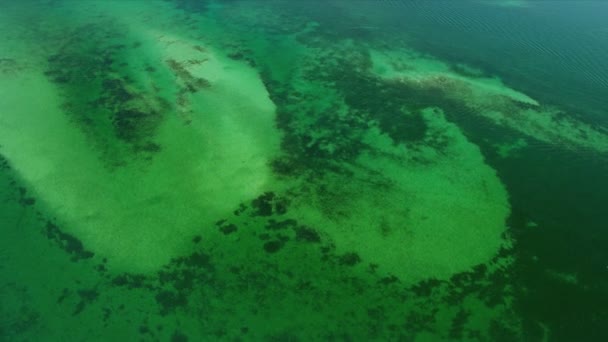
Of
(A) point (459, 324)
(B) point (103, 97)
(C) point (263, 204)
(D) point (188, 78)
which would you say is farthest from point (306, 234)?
(B) point (103, 97)

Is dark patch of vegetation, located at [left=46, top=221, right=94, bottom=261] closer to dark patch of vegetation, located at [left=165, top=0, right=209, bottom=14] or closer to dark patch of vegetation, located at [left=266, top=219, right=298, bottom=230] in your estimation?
dark patch of vegetation, located at [left=266, top=219, right=298, bottom=230]

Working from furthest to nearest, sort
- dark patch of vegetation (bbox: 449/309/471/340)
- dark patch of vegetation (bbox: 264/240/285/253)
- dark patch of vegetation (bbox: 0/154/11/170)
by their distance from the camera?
dark patch of vegetation (bbox: 0/154/11/170)
dark patch of vegetation (bbox: 264/240/285/253)
dark patch of vegetation (bbox: 449/309/471/340)

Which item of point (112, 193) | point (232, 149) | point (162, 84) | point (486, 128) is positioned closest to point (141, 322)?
point (112, 193)

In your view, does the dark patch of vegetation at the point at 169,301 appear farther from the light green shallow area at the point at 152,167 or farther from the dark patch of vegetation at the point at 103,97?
the dark patch of vegetation at the point at 103,97

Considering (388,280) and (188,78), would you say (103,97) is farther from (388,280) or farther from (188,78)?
(388,280)

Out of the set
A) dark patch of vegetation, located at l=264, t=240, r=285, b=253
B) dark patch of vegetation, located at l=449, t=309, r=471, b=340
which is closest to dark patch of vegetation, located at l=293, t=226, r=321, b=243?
dark patch of vegetation, located at l=264, t=240, r=285, b=253

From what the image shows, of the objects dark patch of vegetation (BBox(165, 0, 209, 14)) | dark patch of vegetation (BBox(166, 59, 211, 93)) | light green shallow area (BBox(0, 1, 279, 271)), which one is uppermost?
dark patch of vegetation (BBox(165, 0, 209, 14))

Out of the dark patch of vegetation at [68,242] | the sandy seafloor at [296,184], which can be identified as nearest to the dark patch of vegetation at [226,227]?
the sandy seafloor at [296,184]
